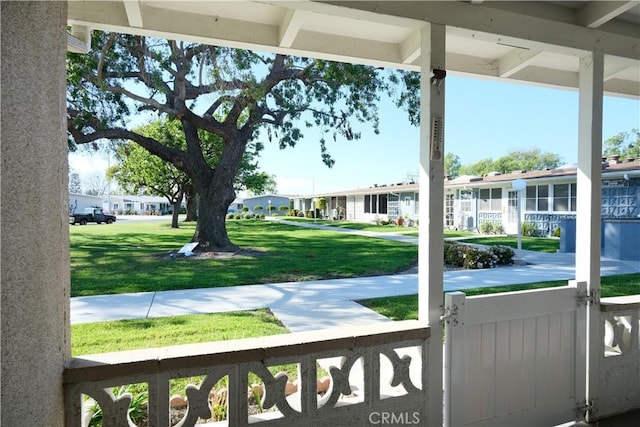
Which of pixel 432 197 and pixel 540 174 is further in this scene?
pixel 540 174

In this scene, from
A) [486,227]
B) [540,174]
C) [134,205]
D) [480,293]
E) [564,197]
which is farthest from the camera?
[134,205]

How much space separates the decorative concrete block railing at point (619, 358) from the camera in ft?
8.13

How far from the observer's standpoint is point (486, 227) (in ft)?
59.2

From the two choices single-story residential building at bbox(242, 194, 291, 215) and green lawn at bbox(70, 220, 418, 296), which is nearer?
green lawn at bbox(70, 220, 418, 296)

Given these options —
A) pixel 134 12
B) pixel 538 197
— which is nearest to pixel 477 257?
pixel 134 12

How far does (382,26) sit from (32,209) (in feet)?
6.31

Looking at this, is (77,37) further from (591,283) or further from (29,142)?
(591,283)

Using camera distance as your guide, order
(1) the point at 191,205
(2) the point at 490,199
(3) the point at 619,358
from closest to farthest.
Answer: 1. (3) the point at 619,358
2. (2) the point at 490,199
3. (1) the point at 191,205

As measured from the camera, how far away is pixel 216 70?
8883 millimetres

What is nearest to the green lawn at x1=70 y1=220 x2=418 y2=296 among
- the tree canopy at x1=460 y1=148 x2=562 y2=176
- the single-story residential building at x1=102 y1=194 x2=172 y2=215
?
the single-story residential building at x1=102 y1=194 x2=172 y2=215

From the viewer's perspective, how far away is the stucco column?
1.17 meters

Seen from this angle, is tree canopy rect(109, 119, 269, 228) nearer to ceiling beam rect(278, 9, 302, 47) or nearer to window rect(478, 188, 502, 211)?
window rect(478, 188, 502, 211)

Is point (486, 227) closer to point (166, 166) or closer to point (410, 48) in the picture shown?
point (410, 48)
